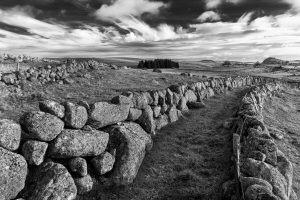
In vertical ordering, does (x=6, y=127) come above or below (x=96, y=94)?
above

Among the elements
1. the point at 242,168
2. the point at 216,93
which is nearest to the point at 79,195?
the point at 242,168

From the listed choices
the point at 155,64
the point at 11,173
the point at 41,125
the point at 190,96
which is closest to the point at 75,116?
the point at 41,125

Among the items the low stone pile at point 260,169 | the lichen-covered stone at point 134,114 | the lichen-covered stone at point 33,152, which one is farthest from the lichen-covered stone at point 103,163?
the low stone pile at point 260,169

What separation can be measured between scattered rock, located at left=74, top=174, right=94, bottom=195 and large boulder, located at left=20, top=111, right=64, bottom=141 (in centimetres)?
207

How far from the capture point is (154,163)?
14.1 meters

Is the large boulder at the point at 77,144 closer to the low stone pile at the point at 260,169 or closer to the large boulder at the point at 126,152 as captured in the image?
the large boulder at the point at 126,152

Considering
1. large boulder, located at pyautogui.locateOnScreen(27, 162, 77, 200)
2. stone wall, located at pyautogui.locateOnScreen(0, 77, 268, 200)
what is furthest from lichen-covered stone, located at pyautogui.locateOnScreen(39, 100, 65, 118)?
large boulder, located at pyautogui.locateOnScreen(27, 162, 77, 200)

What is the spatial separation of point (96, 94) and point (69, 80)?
24.7 feet

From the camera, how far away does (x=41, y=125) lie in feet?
34.0

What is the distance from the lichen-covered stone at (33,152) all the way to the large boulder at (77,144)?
569 millimetres

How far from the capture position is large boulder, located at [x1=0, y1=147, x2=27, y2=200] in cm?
883

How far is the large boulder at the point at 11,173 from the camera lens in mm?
8829

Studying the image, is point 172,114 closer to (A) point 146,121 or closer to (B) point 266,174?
(A) point 146,121

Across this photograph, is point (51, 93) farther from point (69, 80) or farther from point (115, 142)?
point (115, 142)
